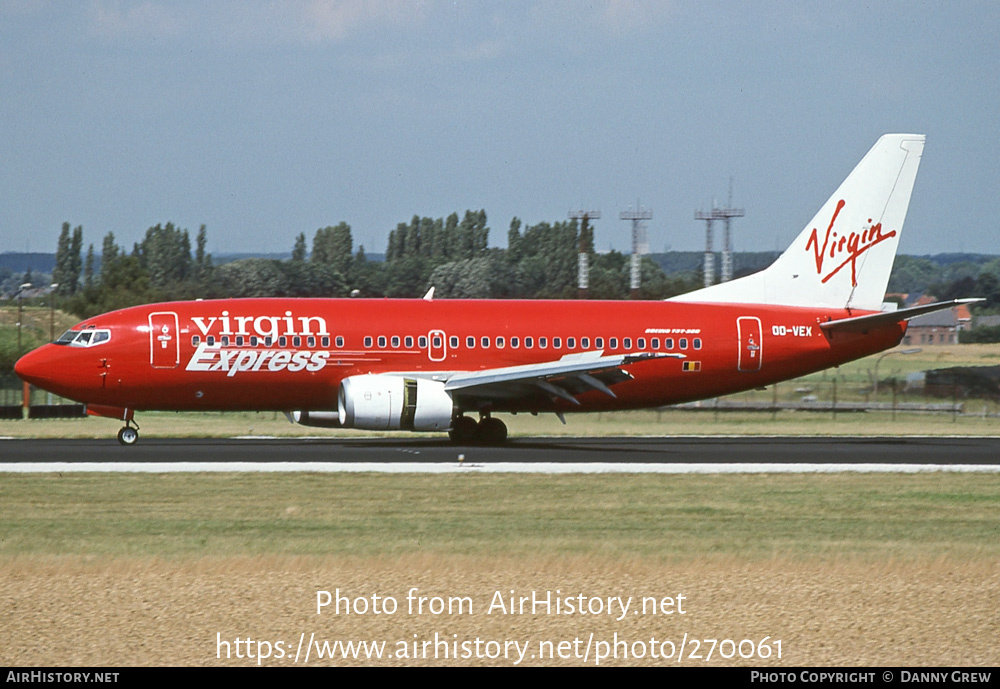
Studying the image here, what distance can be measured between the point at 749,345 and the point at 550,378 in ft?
23.3

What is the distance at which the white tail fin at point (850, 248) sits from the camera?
139ft

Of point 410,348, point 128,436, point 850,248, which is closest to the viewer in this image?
point 128,436

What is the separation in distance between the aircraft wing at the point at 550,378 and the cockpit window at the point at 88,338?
9382 millimetres

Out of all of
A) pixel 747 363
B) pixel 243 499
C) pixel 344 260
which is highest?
pixel 344 260

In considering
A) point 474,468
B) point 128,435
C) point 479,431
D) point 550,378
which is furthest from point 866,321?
point 128,435

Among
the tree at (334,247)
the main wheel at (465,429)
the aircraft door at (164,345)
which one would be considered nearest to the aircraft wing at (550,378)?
the main wheel at (465,429)

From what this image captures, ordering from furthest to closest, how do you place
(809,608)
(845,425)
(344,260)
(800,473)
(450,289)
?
(344,260) < (450,289) < (845,425) < (800,473) < (809,608)

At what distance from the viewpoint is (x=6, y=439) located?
3928 cm

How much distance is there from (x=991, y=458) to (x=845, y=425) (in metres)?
16.2

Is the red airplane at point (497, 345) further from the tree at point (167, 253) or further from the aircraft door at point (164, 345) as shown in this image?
the tree at point (167, 253)

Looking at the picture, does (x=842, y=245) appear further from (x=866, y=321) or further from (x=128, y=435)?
(x=128, y=435)

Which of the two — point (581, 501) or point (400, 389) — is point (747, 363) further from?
point (581, 501)

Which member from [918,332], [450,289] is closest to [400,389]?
[450,289]

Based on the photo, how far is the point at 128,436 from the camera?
121 ft
